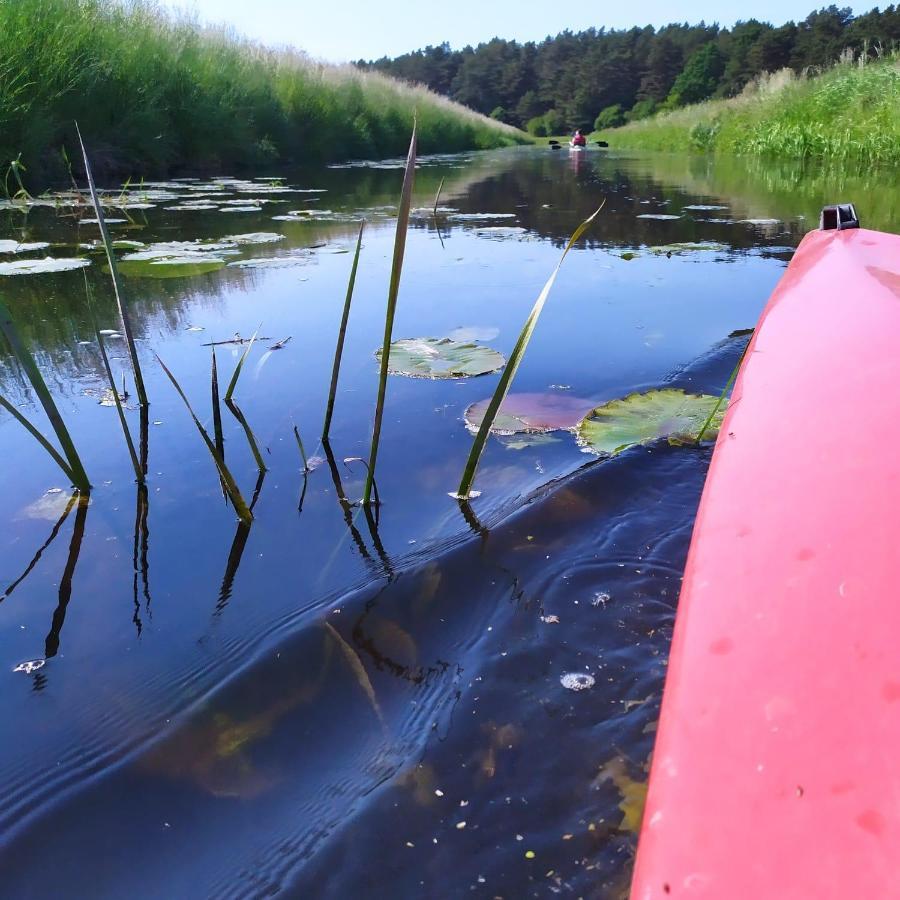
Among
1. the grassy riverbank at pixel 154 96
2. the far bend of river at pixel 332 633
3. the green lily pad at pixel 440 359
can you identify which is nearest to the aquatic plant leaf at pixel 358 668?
Result: the far bend of river at pixel 332 633

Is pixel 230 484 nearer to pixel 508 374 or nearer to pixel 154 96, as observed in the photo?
pixel 508 374

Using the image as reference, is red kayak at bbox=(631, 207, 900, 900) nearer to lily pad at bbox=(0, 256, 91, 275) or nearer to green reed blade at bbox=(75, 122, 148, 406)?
green reed blade at bbox=(75, 122, 148, 406)

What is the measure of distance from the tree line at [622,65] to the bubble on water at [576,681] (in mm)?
33041

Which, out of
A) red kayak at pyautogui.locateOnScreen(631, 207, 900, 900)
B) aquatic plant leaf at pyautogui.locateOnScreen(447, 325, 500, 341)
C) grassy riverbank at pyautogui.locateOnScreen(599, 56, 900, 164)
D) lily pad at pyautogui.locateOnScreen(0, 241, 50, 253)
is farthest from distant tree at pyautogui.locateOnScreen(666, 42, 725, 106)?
red kayak at pyautogui.locateOnScreen(631, 207, 900, 900)

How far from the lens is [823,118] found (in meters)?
8.70

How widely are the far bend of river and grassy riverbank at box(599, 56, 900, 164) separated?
7050mm

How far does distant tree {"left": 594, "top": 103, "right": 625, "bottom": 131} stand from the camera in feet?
136

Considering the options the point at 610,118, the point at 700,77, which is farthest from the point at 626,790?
the point at 610,118

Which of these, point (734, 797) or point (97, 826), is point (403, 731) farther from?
point (734, 797)

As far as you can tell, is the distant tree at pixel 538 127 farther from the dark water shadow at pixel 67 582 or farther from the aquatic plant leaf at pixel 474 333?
the dark water shadow at pixel 67 582

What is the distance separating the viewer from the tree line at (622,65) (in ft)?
124

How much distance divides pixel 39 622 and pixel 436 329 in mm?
1432

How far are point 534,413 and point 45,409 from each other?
896 mm

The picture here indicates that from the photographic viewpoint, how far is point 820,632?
0.45 meters
